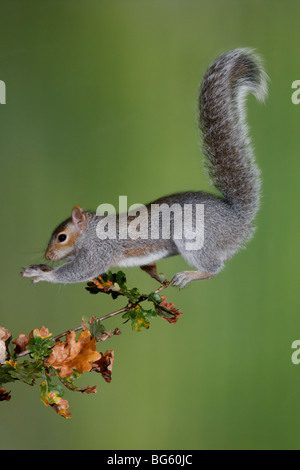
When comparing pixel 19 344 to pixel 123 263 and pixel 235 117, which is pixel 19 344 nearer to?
pixel 123 263

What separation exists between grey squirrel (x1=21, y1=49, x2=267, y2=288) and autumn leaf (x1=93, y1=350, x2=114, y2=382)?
47cm

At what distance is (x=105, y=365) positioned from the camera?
912 mm

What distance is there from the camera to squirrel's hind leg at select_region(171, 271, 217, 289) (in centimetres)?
137

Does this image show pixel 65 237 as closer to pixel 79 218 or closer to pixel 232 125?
pixel 79 218

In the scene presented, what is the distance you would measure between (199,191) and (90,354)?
0.80 m

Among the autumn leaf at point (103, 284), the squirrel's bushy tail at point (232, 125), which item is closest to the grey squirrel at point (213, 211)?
the squirrel's bushy tail at point (232, 125)

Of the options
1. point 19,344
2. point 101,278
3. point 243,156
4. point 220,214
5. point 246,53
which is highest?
point 246,53

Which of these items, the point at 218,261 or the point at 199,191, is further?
the point at 199,191

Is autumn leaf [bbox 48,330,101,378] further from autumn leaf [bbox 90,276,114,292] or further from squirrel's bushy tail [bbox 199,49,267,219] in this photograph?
squirrel's bushy tail [bbox 199,49,267,219]

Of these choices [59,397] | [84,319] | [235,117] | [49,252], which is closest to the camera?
[59,397]

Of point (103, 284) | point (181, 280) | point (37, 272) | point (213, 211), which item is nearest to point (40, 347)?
point (103, 284)

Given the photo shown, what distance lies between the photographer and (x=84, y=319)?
0.95m

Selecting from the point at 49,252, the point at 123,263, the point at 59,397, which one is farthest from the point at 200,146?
the point at 59,397

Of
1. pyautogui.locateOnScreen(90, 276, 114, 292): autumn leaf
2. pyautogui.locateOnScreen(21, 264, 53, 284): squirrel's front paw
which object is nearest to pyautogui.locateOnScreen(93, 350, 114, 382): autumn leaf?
pyautogui.locateOnScreen(90, 276, 114, 292): autumn leaf
